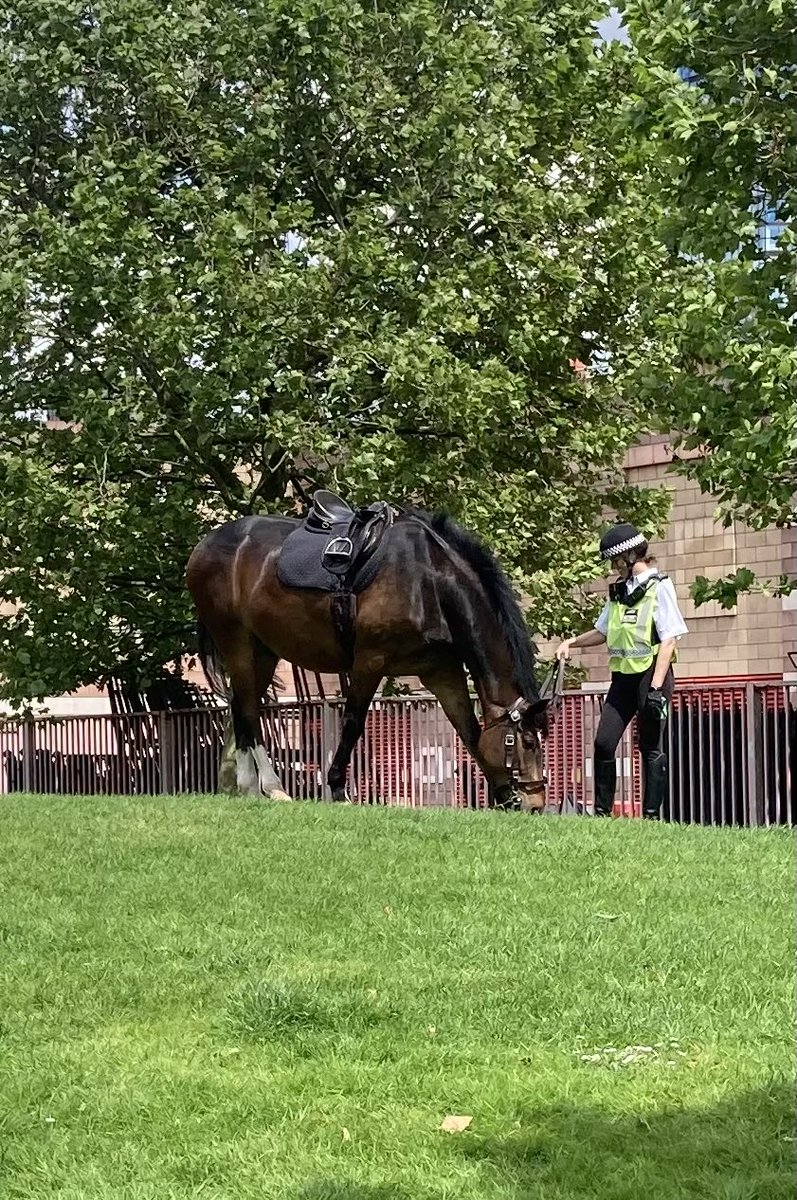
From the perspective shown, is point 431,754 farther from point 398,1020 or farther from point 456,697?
point 398,1020

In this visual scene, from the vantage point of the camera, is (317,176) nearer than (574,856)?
No

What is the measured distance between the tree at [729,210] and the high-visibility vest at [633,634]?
218cm

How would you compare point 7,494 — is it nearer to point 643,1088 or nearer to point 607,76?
point 607,76

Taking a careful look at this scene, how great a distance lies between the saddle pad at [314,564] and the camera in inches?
540

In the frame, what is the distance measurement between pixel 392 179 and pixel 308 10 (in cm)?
237

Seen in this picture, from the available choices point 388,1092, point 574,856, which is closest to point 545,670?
point 574,856

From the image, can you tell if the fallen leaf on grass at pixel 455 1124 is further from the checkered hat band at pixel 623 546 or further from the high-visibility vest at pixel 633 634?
the checkered hat band at pixel 623 546

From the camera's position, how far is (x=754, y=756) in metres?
15.9

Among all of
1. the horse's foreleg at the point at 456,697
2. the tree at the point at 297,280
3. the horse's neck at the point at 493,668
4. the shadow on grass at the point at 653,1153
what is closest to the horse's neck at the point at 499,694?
the horse's neck at the point at 493,668

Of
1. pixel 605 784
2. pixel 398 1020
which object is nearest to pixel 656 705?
pixel 605 784

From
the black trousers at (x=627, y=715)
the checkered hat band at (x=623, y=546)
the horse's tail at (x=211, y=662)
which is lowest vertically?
the black trousers at (x=627, y=715)

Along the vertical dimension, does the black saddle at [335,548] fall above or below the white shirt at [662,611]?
above

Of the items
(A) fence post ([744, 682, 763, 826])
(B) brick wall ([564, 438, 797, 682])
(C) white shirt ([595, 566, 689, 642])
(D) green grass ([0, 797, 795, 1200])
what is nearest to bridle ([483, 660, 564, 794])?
(C) white shirt ([595, 566, 689, 642])

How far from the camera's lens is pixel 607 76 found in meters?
22.9
